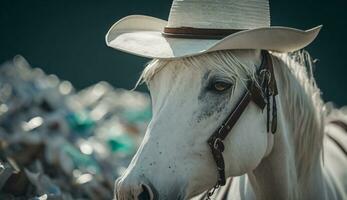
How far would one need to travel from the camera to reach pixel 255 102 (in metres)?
1.90

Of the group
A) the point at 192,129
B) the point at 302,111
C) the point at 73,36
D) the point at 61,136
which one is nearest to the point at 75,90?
the point at 73,36

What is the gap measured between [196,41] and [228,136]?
0.28 m

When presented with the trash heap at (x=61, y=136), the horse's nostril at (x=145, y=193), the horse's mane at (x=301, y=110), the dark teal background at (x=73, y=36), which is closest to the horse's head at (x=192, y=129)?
the horse's nostril at (x=145, y=193)

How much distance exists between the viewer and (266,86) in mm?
1933

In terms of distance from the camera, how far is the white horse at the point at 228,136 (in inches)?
69.7

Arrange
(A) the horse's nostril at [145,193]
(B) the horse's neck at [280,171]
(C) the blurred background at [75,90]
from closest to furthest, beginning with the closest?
(A) the horse's nostril at [145,193], (B) the horse's neck at [280,171], (C) the blurred background at [75,90]

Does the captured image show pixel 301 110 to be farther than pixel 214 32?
Yes

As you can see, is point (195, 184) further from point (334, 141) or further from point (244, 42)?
point (334, 141)

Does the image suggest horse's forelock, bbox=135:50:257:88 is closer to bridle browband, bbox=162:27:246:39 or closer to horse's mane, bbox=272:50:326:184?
bridle browband, bbox=162:27:246:39

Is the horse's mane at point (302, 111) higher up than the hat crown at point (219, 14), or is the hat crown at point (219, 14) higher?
the hat crown at point (219, 14)

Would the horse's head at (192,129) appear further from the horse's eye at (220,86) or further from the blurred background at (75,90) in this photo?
the blurred background at (75,90)

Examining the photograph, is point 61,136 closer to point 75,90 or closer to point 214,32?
point 75,90

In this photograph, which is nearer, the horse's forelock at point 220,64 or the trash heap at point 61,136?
the horse's forelock at point 220,64

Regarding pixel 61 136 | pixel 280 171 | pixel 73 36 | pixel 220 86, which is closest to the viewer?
pixel 220 86
